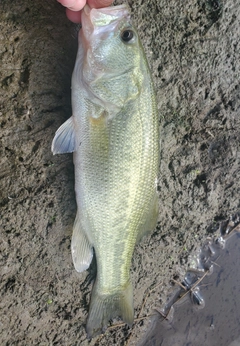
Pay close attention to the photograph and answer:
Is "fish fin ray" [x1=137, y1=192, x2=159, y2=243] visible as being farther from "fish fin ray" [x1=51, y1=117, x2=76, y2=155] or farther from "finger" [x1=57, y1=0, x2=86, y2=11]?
"finger" [x1=57, y1=0, x2=86, y2=11]

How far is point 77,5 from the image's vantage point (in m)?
2.13

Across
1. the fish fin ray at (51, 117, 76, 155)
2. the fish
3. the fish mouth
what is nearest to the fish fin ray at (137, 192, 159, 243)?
the fish

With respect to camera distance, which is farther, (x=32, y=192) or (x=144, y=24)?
(x=144, y=24)

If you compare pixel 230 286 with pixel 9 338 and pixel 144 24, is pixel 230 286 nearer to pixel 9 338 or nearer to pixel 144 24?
pixel 9 338

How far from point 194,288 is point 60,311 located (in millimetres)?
1341

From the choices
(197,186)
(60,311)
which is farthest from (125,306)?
(197,186)

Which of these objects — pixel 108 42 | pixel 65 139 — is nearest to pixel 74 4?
pixel 108 42

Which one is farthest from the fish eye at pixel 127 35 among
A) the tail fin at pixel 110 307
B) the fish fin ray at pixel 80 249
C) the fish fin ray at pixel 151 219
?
the tail fin at pixel 110 307

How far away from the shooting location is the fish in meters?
2.16

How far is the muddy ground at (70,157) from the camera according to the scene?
2.35 metres

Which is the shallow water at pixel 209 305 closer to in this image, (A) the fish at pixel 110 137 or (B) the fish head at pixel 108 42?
(A) the fish at pixel 110 137

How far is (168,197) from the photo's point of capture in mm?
2949

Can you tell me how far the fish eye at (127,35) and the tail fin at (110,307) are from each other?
1.61 m

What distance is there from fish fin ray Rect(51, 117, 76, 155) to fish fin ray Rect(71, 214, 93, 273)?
46 cm
